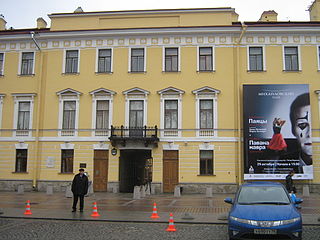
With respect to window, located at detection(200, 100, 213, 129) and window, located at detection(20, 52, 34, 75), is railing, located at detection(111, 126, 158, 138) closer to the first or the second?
window, located at detection(200, 100, 213, 129)

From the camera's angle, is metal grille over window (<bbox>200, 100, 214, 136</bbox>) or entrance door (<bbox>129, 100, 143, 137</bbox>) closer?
metal grille over window (<bbox>200, 100, 214, 136</bbox>)

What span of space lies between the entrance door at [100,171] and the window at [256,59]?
12677 millimetres

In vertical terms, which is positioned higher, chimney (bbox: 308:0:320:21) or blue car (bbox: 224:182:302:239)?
chimney (bbox: 308:0:320:21)

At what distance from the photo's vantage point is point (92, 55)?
1099 inches

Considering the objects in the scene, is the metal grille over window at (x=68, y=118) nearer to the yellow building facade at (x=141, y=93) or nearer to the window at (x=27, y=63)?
the yellow building facade at (x=141, y=93)

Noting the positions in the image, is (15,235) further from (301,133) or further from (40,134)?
(301,133)

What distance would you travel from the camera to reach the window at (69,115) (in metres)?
27.5

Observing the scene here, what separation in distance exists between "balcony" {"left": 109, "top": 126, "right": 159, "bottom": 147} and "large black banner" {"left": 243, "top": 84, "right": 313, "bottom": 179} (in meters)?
6.58

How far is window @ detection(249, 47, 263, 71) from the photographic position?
2673cm

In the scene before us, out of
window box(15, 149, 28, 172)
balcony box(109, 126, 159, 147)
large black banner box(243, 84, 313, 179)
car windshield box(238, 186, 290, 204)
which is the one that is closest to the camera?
car windshield box(238, 186, 290, 204)

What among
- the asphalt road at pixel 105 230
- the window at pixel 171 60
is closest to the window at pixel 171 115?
the window at pixel 171 60

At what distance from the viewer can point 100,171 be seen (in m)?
26.6

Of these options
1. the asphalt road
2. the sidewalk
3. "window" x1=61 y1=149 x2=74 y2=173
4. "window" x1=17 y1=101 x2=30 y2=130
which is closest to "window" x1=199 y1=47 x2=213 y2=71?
the sidewalk

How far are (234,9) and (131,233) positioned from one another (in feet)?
70.5
